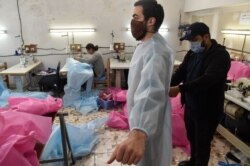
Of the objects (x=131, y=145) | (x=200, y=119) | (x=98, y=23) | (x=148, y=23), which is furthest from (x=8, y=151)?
(x=98, y=23)

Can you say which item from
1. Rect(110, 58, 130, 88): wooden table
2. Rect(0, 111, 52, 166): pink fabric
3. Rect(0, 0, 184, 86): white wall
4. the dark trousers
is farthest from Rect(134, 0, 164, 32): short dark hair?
Rect(0, 0, 184, 86): white wall

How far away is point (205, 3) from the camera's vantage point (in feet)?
12.5

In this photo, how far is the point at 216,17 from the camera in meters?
3.84

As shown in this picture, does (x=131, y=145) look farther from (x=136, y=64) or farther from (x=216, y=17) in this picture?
(x=216, y=17)

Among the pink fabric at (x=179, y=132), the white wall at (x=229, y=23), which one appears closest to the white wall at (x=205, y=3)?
the white wall at (x=229, y=23)

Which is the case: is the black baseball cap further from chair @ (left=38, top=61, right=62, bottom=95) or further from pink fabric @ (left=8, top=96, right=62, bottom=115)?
chair @ (left=38, top=61, right=62, bottom=95)

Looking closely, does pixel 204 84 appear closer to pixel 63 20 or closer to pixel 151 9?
pixel 151 9

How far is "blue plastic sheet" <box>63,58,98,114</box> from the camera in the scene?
3730mm

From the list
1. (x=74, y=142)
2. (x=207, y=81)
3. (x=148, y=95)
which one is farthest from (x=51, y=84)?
(x=148, y=95)

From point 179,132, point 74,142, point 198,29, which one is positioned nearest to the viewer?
point 198,29

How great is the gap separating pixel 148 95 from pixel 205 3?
11.9 ft

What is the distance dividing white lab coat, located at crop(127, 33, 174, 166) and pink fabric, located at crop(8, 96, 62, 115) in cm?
90

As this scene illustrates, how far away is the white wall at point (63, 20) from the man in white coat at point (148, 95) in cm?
415

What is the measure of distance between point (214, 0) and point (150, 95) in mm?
3328
